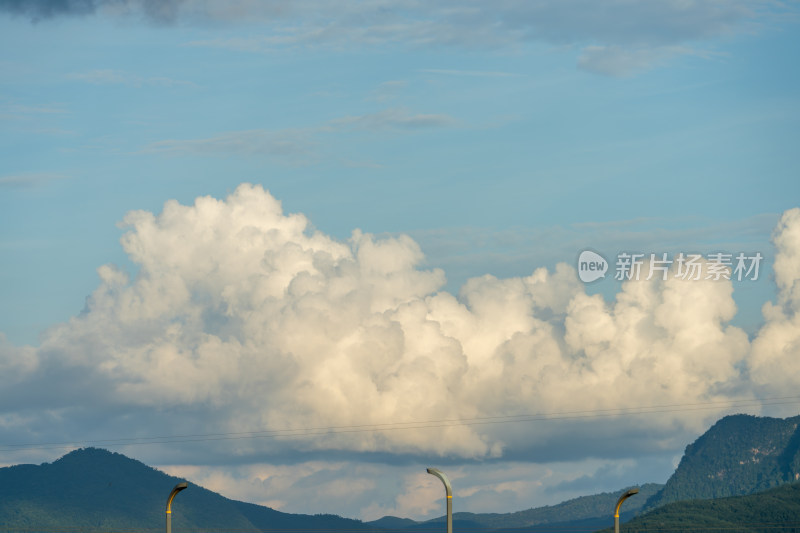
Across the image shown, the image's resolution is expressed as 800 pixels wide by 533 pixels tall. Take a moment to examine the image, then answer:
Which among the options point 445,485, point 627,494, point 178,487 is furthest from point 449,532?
point 178,487

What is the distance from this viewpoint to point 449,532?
81.6 metres

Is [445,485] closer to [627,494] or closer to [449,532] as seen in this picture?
[449,532]

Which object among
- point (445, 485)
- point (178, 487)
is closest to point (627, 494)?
point (445, 485)

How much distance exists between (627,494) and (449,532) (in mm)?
13022

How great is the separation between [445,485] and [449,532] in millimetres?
6676

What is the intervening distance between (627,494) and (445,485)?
1251cm

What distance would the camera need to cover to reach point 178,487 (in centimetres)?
7712

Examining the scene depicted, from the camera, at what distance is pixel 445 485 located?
7650 centimetres

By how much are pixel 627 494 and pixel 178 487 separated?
30.4 metres

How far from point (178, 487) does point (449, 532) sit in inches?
765

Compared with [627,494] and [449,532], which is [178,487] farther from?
[627,494]

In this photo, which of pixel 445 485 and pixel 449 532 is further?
pixel 449 532

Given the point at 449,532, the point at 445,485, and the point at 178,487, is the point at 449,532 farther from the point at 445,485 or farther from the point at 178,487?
the point at 178,487
